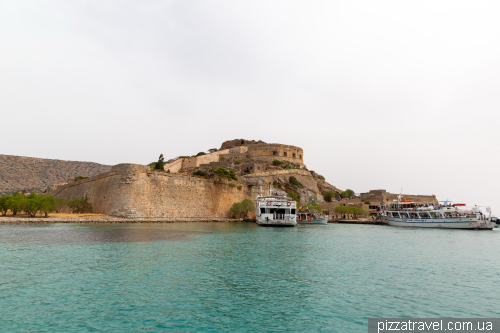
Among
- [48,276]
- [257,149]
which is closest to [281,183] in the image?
[257,149]

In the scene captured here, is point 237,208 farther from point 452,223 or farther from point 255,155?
point 452,223

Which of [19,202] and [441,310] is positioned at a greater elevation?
[19,202]

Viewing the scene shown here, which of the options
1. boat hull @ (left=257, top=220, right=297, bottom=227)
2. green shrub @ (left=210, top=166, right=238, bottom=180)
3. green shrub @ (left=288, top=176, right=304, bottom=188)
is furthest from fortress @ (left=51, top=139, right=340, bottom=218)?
boat hull @ (left=257, top=220, right=297, bottom=227)

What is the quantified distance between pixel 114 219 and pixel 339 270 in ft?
87.1

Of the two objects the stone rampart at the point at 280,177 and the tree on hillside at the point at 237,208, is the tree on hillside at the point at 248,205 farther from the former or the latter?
the stone rampart at the point at 280,177

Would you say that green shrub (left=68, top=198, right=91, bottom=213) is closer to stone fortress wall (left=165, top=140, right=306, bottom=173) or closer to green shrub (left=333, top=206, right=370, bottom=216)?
stone fortress wall (left=165, top=140, right=306, bottom=173)

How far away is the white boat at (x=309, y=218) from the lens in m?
47.5

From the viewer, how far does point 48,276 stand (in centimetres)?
981

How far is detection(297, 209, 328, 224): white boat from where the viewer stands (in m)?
47.5

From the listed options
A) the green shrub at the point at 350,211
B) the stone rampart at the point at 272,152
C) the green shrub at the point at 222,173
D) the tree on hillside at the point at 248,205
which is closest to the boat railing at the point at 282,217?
the tree on hillside at the point at 248,205

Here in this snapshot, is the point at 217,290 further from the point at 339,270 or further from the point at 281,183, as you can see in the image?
the point at 281,183

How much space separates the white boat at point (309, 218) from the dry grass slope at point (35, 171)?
5197 cm

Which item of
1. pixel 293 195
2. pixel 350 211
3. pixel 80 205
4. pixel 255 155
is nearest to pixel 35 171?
pixel 80 205

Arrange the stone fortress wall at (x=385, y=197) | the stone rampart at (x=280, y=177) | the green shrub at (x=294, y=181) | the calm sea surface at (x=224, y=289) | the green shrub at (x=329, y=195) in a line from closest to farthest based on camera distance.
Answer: the calm sea surface at (x=224, y=289)
the stone rampart at (x=280, y=177)
the green shrub at (x=294, y=181)
the stone fortress wall at (x=385, y=197)
the green shrub at (x=329, y=195)
